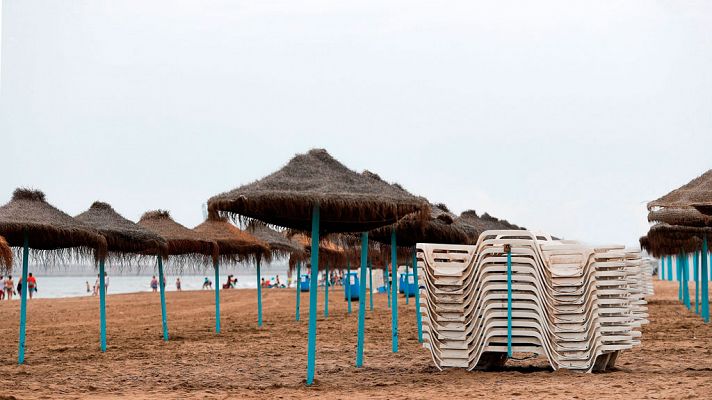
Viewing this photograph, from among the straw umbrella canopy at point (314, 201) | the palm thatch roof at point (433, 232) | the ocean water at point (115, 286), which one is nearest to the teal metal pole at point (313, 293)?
the straw umbrella canopy at point (314, 201)

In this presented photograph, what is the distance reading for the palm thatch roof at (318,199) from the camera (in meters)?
9.12

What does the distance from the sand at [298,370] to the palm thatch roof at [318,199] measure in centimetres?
168

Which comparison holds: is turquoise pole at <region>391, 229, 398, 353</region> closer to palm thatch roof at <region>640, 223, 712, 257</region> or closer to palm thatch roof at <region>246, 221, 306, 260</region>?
palm thatch roof at <region>640, 223, 712, 257</region>

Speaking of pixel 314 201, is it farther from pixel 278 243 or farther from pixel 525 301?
pixel 278 243

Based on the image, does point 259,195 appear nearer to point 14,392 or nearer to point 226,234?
point 14,392

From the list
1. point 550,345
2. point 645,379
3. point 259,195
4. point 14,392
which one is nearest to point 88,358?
Result: point 14,392

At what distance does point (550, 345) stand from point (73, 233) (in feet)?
20.1

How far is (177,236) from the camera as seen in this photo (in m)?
16.4

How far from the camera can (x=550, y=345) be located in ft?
32.6

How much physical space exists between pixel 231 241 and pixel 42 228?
584 centimetres

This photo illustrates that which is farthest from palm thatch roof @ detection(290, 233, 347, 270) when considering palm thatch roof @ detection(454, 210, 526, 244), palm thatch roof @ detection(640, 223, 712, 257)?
palm thatch roof @ detection(640, 223, 712, 257)

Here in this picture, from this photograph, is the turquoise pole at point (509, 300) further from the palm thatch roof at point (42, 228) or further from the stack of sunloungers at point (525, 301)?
the palm thatch roof at point (42, 228)

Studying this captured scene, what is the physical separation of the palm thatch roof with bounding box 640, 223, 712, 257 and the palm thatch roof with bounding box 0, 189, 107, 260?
30.3ft

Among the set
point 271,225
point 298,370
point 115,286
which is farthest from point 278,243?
point 115,286
